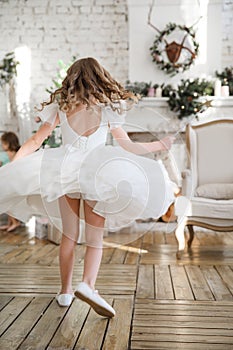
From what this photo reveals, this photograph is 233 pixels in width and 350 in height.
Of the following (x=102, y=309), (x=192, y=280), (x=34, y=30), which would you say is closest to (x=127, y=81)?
(x=34, y=30)

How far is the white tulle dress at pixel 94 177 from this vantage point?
99.7 inches

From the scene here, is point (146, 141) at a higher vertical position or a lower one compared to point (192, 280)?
higher

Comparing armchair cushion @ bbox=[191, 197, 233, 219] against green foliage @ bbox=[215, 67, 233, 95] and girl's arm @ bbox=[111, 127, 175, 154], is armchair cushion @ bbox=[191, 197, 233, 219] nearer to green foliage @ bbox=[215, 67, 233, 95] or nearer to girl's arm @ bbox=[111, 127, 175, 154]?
girl's arm @ bbox=[111, 127, 175, 154]

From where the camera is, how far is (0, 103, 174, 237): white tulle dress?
8.30 feet

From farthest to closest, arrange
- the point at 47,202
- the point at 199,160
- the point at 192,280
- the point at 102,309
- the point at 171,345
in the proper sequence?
1. the point at 199,160
2. the point at 192,280
3. the point at 47,202
4. the point at 102,309
5. the point at 171,345

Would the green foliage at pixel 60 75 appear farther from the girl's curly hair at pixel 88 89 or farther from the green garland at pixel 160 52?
the girl's curly hair at pixel 88 89

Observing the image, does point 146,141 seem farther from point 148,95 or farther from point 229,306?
point 148,95

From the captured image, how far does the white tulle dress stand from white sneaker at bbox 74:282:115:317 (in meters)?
0.36

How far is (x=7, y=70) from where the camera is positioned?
6582 millimetres

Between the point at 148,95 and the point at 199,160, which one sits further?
the point at 148,95

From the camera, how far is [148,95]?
6359mm

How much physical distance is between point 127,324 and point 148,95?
4135 millimetres

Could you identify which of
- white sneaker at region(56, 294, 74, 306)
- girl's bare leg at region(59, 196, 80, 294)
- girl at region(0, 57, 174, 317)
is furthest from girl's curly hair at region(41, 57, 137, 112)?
white sneaker at region(56, 294, 74, 306)

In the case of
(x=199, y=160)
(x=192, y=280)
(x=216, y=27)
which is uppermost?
(x=216, y=27)
